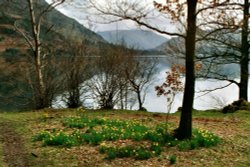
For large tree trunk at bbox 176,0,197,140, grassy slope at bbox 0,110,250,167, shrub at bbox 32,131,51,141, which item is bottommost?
grassy slope at bbox 0,110,250,167

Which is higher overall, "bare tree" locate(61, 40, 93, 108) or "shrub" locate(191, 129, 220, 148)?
"bare tree" locate(61, 40, 93, 108)

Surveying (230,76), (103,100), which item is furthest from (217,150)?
(230,76)

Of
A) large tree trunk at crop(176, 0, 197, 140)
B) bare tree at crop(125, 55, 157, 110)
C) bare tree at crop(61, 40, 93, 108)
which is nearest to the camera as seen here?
large tree trunk at crop(176, 0, 197, 140)

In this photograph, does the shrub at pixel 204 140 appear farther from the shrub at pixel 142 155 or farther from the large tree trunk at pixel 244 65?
the large tree trunk at pixel 244 65

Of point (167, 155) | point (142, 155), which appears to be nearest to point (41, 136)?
point (142, 155)

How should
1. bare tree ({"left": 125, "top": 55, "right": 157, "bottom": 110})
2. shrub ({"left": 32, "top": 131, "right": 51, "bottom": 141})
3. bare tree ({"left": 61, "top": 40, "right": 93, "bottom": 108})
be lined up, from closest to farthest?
shrub ({"left": 32, "top": 131, "right": 51, "bottom": 141})
bare tree ({"left": 61, "top": 40, "right": 93, "bottom": 108})
bare tree ({"left": 125, "top": 55, "right": 157, "bottom": 110})

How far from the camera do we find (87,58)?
2541 cm

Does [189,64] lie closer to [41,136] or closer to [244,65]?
[41,136]

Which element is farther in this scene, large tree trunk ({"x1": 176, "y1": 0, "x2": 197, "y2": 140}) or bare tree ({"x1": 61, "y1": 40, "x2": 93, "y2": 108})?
bare tree ({"x1": 61, "y1": 40, "x2": 93, "y2": 108})

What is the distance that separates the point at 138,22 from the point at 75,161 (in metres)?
4.54

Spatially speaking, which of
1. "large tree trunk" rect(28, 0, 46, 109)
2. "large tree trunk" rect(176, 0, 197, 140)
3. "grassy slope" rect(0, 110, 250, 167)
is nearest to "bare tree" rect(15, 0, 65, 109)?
"large tree trunk" rect(28, 0, 46, 109)

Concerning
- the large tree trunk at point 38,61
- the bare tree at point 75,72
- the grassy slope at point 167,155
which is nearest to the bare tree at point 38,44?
the large tree trunk at point 38,61

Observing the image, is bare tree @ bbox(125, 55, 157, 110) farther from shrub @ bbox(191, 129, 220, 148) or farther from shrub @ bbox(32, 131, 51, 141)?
shrub @ bbox(191, 129, 220, 148)

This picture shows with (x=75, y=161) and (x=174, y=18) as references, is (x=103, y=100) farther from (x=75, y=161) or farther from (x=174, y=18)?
(x=75, y=161)
